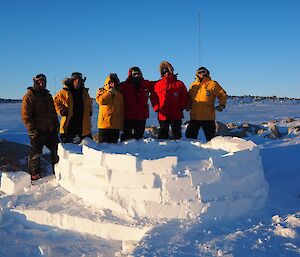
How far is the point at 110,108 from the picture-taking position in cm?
587

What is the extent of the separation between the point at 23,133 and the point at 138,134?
10.4m

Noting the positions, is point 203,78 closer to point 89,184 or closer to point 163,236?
point 89,184

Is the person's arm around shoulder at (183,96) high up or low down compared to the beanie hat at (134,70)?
down

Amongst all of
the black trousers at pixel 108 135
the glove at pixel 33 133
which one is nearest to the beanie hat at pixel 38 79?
the glove at pixel 33 133

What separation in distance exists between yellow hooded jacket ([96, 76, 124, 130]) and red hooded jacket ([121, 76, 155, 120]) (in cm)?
8

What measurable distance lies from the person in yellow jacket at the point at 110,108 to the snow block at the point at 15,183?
4.45ft

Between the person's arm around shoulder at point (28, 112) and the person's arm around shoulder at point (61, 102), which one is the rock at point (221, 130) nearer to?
the person's arm around shoulder at point (61, 102)

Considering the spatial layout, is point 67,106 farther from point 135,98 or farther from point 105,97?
point 135,98

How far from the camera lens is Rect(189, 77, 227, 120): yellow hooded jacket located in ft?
19.8

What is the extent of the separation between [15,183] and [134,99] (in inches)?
80.9

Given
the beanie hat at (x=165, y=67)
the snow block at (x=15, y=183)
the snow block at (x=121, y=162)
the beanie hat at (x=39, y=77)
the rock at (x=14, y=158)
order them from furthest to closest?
1. the rock at (x=14, y=158)
2. the beanie hat at (x=165, y=67)
3. the beanie hat at (x=39, y=77)
4. the snow block at (x=15, y=183)
5. the snow block at (x=121, y=162)

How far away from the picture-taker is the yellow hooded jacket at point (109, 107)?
581 cm

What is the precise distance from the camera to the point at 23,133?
15.4 m

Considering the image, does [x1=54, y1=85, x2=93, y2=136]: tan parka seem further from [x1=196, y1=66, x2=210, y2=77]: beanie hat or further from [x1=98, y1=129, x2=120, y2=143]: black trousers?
[x1=196, y1=66, x2=210, y2=77]: beanie hat
